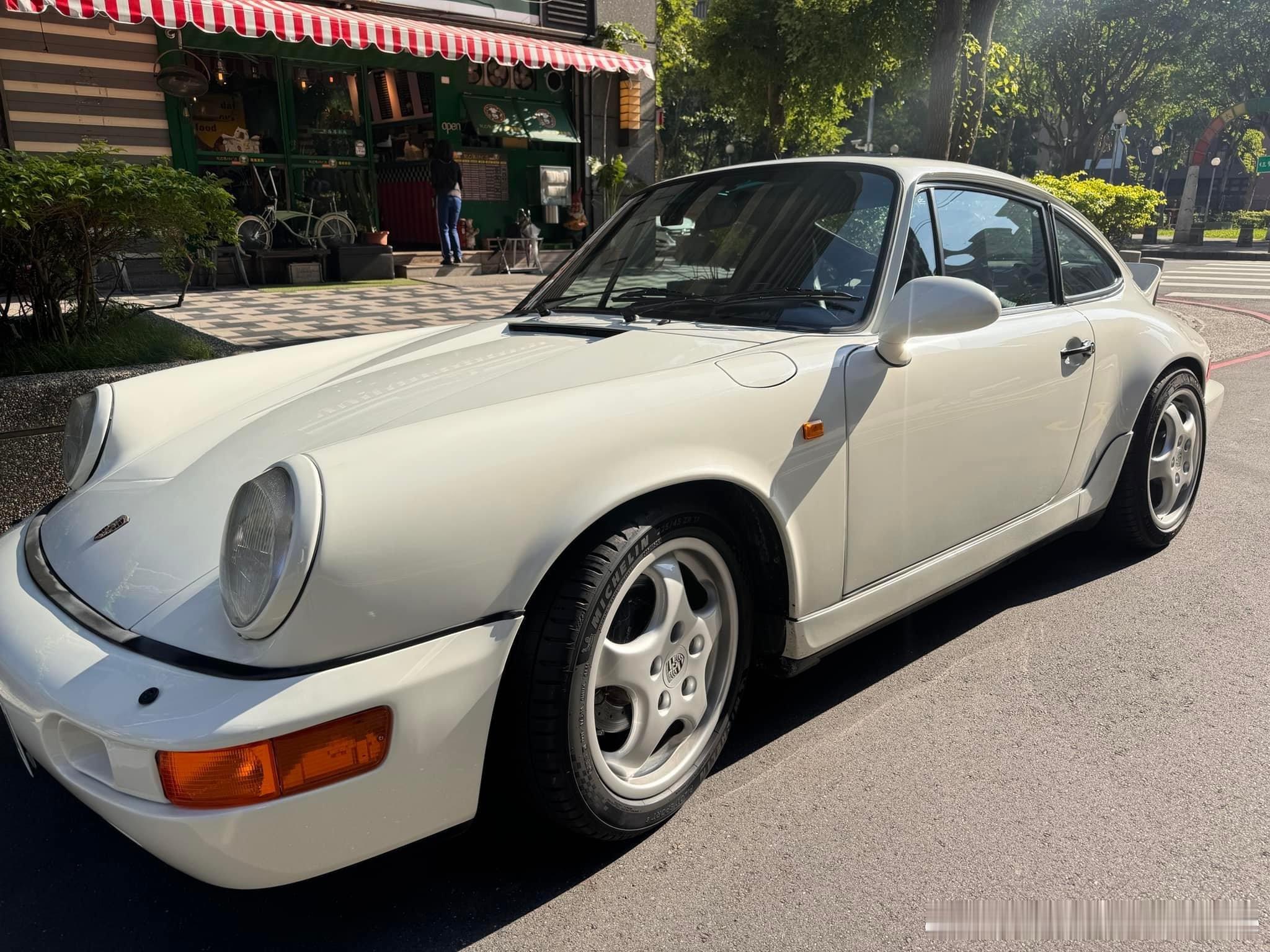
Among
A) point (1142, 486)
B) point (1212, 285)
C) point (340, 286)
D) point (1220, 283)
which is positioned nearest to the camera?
point (1142, 486)

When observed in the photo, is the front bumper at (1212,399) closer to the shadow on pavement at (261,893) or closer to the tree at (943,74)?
the shadow on pavement at (261,893)

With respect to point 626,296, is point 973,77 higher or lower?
higher

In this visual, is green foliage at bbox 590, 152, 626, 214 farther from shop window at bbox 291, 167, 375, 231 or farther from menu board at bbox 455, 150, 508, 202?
shop window at bbox 291, 167, 375, 231

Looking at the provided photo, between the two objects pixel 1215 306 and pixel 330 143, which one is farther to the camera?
pixel 330 143

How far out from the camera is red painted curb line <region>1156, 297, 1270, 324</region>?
11.1 m

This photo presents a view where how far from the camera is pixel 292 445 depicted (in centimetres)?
206

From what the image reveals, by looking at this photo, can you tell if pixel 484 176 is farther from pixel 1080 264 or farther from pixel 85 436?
pixel 85 436

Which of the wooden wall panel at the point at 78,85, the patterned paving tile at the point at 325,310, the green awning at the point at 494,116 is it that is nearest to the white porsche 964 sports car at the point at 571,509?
the patterned paving tile at the point at 325,310

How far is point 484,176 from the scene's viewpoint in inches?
585

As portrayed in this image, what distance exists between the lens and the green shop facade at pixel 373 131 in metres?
12.1

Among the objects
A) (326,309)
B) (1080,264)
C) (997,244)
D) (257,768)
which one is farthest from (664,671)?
(326,309)

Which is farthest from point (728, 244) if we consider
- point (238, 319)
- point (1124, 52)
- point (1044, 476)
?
point (1124, 52)

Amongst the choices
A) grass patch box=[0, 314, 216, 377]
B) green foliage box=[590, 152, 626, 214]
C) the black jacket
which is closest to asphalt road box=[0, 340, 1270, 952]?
grass patch box=[0, 314, 216, 377]

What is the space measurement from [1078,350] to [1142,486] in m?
0.79
